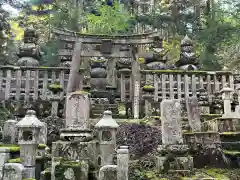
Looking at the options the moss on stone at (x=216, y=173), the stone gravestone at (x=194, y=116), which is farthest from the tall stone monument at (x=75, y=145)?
the stone gravestone at (x=194, y=116)

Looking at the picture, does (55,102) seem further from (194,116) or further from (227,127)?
(227,127)

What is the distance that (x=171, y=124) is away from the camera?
7.11 metres

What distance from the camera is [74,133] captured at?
7035 millimetres

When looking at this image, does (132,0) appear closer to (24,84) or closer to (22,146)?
(24,84)

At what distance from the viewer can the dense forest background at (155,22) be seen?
19656 millimetres

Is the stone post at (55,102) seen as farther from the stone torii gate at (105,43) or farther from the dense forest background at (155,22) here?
the dense forest background at (155,22)

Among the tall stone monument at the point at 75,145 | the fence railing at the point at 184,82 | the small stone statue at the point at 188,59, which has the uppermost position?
the small stone statue at the point at 188,59

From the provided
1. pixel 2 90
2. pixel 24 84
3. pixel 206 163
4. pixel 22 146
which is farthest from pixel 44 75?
pixel 206 163

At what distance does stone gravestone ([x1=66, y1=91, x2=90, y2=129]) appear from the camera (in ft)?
24.1

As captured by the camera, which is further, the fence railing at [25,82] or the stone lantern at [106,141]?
the fence railing at [25,82]

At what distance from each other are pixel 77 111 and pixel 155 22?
60.4 ft

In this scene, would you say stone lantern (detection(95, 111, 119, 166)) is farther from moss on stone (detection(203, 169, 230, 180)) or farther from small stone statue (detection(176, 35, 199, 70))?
small stone statue (detection(176, 35, 199, 70))

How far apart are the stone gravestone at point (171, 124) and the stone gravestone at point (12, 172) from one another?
3450 mm

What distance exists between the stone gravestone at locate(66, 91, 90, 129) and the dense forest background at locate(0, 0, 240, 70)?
517 inches
